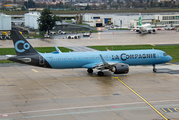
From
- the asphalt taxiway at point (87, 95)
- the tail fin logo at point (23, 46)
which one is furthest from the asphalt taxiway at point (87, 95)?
the tail fin logo at point (23, 46)

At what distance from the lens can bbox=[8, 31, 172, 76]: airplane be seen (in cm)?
4216

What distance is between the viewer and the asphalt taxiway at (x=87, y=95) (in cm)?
2681

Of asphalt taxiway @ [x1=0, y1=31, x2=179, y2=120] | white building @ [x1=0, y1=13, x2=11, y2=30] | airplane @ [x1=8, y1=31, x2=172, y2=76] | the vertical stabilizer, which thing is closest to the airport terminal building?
white building @ [x1=0, y1=13, x2=11, y2=30]

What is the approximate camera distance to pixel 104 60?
42188 millimetres

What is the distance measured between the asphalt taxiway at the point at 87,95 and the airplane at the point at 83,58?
1896mm

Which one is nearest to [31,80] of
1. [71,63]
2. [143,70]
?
[71,63]

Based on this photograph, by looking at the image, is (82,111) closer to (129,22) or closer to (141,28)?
Result: (141,28)

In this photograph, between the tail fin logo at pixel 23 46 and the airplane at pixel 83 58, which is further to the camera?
the airplane at pixel 83 58

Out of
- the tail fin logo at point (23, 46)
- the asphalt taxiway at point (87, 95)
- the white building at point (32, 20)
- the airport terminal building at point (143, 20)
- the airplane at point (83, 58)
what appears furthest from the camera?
the airport terminal building at point (143, 20)

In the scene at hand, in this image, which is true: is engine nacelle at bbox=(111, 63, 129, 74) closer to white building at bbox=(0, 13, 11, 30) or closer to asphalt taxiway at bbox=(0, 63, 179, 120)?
asphalt taxiway at bbox=(0, 63, 179, 120)

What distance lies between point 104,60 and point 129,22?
130684 millimetres

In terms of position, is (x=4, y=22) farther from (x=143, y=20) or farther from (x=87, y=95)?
(x=87, y=95)

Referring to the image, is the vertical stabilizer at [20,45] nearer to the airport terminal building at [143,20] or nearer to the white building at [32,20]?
the white building at [32,20]

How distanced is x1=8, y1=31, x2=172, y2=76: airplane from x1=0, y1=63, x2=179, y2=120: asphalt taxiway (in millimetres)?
1896
